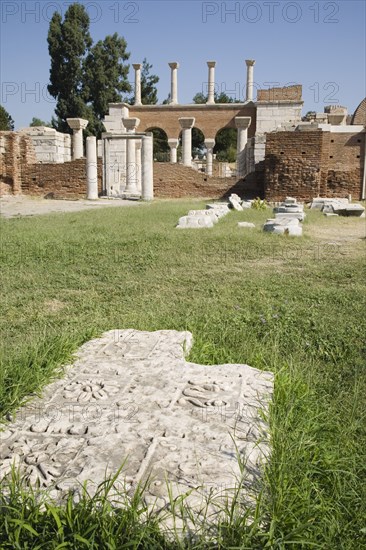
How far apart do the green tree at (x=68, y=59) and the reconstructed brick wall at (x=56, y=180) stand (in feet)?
67.6

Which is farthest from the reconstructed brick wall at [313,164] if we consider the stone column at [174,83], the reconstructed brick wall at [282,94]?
the stone column at [174,83]

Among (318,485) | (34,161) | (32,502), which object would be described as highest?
(34,161)

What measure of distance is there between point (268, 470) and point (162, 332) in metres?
Answer: 1.66

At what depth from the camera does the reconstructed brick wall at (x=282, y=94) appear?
2878 centimetres

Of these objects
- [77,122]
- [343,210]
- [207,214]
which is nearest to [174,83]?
[77,122]

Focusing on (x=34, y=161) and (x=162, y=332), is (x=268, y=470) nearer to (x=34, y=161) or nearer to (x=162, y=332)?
(x=162, y=332)

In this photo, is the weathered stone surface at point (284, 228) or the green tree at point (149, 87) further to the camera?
the green tree at point (149, 87)

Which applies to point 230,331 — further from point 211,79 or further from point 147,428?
point 211,79

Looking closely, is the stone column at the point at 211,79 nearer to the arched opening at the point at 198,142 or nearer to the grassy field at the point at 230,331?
the arched opening at the point at 198,142

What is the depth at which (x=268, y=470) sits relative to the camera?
1910mm

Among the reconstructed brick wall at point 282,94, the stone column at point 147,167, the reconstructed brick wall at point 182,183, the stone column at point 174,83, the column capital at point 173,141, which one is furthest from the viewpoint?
the stone column at point 174,83

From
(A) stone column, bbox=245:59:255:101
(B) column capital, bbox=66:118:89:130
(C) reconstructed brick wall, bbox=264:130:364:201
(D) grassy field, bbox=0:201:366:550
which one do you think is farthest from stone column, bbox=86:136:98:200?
(A) stone column, bbox=245:59:255:101

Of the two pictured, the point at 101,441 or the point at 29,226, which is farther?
the point at 29,226

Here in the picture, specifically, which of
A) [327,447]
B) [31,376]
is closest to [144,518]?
[327,447]
